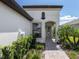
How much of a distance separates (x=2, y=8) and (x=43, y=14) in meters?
16.0

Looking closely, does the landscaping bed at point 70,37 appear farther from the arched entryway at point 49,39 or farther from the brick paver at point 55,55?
the brick paver at point 55,55

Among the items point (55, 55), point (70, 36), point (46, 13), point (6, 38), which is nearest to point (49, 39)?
point (46, 13)

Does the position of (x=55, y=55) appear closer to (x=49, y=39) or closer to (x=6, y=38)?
(x=6, y=38)

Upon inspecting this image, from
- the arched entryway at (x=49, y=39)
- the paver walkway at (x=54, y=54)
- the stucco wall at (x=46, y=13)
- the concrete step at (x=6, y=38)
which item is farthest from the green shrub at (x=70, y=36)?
the concrete step at (x=6, y=38)

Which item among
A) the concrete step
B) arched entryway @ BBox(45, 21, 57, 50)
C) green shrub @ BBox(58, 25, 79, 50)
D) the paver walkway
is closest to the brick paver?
the paver walkway

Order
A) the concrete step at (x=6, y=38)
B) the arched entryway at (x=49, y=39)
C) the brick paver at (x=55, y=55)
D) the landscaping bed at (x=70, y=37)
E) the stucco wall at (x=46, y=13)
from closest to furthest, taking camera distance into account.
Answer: the concrete step at (x=6, y=38) → the brick paver at (x=55, y=55) → the landscaping bed at (x=70, y=37) → the arched entryway at (x=49, y=39) → the stucco wall at (x=46, y=13)

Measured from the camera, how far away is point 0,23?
28.6ft

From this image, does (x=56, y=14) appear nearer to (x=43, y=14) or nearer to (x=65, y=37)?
(x=43, y=14)

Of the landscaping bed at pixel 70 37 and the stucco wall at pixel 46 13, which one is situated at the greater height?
the stucco wall at pixel 46 13

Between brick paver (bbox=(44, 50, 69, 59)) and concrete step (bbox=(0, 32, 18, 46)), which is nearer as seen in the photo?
concrete step (bbox=(0, 32, 18, 46))

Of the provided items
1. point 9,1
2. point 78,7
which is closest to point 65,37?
point 9,1

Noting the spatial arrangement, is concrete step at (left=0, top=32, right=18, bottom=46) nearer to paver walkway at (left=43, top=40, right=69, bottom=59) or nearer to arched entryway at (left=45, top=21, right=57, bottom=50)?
paver walkway at (left=43, top=40, right=69, bottom=59)

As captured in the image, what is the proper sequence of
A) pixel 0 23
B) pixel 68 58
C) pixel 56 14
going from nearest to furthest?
1. pixel 0 23
2. pixel 68 58
3. pixel 56 14

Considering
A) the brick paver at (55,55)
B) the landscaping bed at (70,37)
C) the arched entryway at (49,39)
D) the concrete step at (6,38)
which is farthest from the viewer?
the arched entryway at (49,39)
